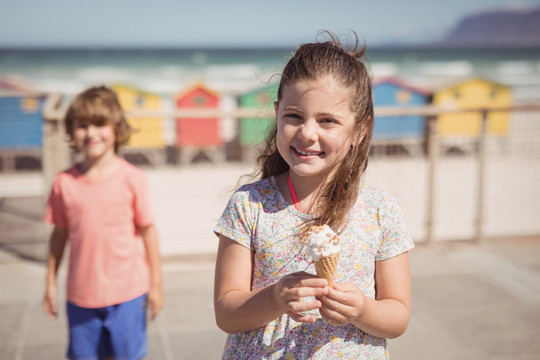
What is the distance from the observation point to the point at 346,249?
5.40 feet

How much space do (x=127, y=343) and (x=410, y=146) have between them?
10.5 m

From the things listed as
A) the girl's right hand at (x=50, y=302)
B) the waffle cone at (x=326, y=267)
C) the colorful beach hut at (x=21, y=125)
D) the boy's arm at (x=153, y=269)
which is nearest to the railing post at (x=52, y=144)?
the girl's right hand at (x=50, y=302)

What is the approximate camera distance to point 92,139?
274cm

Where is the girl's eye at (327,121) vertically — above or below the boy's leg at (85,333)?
above

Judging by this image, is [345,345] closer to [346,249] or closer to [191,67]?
[346,249]

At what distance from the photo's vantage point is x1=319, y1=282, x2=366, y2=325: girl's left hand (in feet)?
4.68

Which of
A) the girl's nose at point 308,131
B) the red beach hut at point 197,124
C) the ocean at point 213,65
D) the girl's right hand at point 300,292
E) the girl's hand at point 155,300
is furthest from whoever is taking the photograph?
the ocean at point 213,65

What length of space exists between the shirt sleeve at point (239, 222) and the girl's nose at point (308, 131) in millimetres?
288

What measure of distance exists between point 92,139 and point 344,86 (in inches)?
62.8

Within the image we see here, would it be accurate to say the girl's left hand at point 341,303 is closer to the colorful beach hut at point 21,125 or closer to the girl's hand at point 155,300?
the girl's hand at point 155,300

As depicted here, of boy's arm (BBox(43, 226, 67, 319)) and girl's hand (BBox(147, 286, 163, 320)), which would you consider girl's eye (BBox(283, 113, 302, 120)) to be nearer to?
girl's hand (BBox(147, 286, 163, 320))

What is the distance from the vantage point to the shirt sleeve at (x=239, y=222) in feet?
5.46

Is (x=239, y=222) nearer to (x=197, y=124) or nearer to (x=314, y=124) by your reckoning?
(x=314, y=124)

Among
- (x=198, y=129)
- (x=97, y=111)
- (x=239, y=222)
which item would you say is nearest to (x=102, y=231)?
(x=97, y=111)
